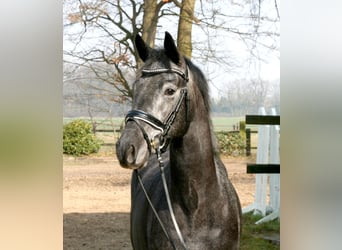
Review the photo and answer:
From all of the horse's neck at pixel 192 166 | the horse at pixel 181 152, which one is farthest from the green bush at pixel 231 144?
the horse's neck at pixel 192 166

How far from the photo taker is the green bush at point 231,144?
781cm

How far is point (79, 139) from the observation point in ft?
26.9

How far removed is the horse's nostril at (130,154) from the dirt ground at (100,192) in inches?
198

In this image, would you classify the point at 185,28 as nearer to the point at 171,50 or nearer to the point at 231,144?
the point at 231,144

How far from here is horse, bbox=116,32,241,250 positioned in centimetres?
182

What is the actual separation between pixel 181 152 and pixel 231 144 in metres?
5.96

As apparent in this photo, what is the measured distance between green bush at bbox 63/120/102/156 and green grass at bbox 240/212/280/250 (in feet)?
10.7

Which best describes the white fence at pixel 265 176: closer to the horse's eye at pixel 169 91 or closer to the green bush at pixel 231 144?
the green bush at pixel 231 144

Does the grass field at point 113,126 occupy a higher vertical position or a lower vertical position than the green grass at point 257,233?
higher

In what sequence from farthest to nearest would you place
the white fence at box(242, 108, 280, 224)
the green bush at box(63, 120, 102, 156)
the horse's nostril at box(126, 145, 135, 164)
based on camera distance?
1. the green bush at box(63, 120, 102, 156)
2. the white fence at box(242, 108, 280, 224)
3. the horse's nostril at box(126, 145, 135, 164)

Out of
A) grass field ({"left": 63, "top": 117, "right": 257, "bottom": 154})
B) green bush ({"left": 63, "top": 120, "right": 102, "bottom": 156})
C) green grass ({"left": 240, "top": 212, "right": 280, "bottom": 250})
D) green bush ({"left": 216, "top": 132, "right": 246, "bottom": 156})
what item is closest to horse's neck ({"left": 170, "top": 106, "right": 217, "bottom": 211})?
green grass ({"left": 240, "top": 212, "right": 280, "bottom": 250})

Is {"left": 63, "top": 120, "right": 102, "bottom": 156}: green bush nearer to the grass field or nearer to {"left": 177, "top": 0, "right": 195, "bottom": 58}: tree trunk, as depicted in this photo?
the grass field
